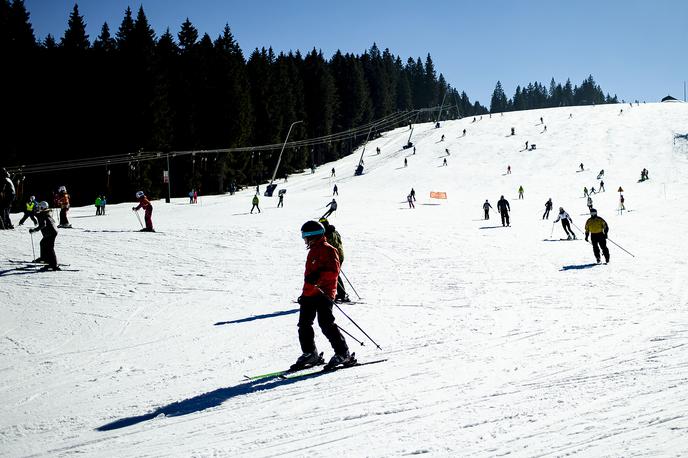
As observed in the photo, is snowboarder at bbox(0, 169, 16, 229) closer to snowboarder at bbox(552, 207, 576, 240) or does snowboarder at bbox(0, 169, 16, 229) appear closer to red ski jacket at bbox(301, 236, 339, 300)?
red ski jacket at bbox(301, 236, 339, 300)

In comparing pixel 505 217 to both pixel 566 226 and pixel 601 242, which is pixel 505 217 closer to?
pixel 566 226

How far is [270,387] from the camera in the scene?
583 centimetres

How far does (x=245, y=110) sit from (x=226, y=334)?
55469 millimetres

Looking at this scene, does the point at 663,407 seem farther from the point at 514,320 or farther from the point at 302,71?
the point at 302,71

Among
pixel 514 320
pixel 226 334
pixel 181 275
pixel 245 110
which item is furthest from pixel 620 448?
pixel 245 110

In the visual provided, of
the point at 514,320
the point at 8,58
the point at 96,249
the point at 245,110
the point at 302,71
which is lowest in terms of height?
the point at 514,320

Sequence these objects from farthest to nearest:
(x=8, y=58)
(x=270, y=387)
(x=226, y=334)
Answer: (x=8, y=58), (x=226, y=334), (x=270, y=387)

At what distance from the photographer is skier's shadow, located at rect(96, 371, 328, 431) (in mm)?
4976

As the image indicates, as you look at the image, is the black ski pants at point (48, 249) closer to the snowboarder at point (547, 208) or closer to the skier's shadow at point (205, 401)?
the skier's shadow at point (205, 401)

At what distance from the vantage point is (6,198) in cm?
1852

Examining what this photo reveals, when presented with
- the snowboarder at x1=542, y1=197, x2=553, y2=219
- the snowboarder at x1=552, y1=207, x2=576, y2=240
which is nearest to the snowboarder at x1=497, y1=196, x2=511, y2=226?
the snowboarder at x1=542, y1=197, x2=553, y2=219

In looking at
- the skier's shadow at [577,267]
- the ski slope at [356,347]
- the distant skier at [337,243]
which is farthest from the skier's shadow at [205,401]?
the skier's shadow at [577,267]

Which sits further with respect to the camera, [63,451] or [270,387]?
[270,387]

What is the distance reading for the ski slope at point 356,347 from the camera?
4.43 metres
